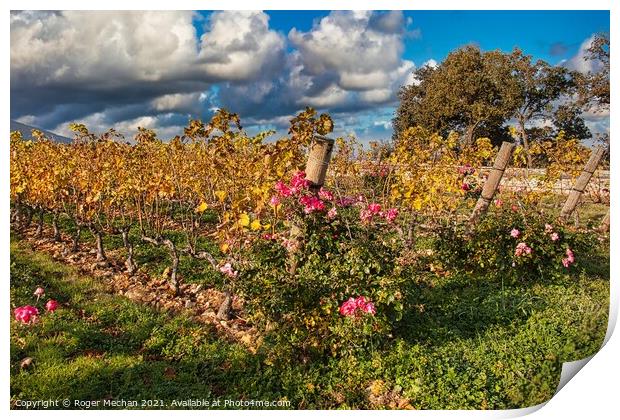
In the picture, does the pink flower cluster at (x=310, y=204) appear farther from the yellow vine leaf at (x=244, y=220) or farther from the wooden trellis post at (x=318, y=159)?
the yellow vine leaf at (x=244, y=220)

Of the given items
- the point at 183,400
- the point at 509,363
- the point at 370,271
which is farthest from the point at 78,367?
the point at 509,363

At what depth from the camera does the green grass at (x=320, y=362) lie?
3.58 meters

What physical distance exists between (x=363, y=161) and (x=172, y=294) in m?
4.78

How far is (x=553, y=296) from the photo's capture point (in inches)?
197

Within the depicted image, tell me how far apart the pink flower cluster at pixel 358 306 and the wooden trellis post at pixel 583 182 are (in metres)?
3.85

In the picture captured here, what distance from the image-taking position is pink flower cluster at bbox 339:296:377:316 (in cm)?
365

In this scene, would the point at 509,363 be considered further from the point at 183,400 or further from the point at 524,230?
the point at 183,400

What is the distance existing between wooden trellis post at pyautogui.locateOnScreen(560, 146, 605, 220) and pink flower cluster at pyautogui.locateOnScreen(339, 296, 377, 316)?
152 inches

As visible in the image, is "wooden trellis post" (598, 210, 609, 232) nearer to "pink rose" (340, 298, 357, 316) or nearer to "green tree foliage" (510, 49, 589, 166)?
"green tree foliage" (510, 49, 589, 166)

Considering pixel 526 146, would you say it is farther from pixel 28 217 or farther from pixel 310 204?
pixel 28 217

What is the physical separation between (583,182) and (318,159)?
430cm

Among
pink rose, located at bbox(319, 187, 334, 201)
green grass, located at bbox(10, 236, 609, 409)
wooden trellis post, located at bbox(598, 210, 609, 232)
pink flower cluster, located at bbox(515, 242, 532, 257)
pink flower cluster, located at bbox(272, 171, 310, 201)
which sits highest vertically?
pink flower cluster, located at bbox(272, 171, 310, 201)

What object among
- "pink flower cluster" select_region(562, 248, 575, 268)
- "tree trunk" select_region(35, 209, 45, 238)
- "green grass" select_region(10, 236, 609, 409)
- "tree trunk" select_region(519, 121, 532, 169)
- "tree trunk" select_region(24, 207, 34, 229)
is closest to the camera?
"green grass" select_region(10, 236, 609, 409)

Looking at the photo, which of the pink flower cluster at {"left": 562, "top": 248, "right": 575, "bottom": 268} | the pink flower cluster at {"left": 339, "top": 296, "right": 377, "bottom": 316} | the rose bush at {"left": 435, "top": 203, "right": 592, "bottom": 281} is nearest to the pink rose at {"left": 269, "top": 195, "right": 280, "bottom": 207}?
the pink flower cluster at {"left": 339, "top": 296, "right": 377, "bottom": 316}
